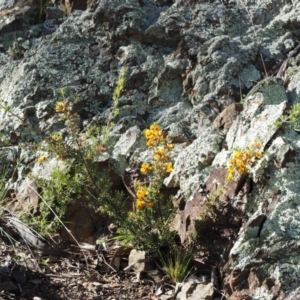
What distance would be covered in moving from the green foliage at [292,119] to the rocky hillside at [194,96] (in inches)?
1.5

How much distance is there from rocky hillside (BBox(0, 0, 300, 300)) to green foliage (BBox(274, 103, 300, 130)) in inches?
1.5

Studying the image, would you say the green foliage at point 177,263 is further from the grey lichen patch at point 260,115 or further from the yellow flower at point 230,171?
the grey lichen patch at point 260,115

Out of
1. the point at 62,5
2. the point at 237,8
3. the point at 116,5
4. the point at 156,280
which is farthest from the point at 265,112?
the point at 62,5

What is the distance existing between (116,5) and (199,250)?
2.43 metres

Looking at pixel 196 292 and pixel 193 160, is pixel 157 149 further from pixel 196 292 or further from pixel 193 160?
pixel 196 292

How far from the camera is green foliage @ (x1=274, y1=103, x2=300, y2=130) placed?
10.4 feet

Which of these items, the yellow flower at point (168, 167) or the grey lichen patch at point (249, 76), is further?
the grey lichen patch at point (249, 76)

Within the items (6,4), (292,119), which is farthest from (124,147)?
(6,4)

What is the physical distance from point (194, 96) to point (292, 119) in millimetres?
1069

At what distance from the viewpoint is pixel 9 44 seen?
5031 mm

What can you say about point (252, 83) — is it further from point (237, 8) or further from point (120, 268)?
point (120, 268)

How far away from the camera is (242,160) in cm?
312

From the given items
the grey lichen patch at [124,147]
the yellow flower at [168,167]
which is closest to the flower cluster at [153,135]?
the yellow flower at [168,167]

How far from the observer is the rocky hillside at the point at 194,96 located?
3.04 m
